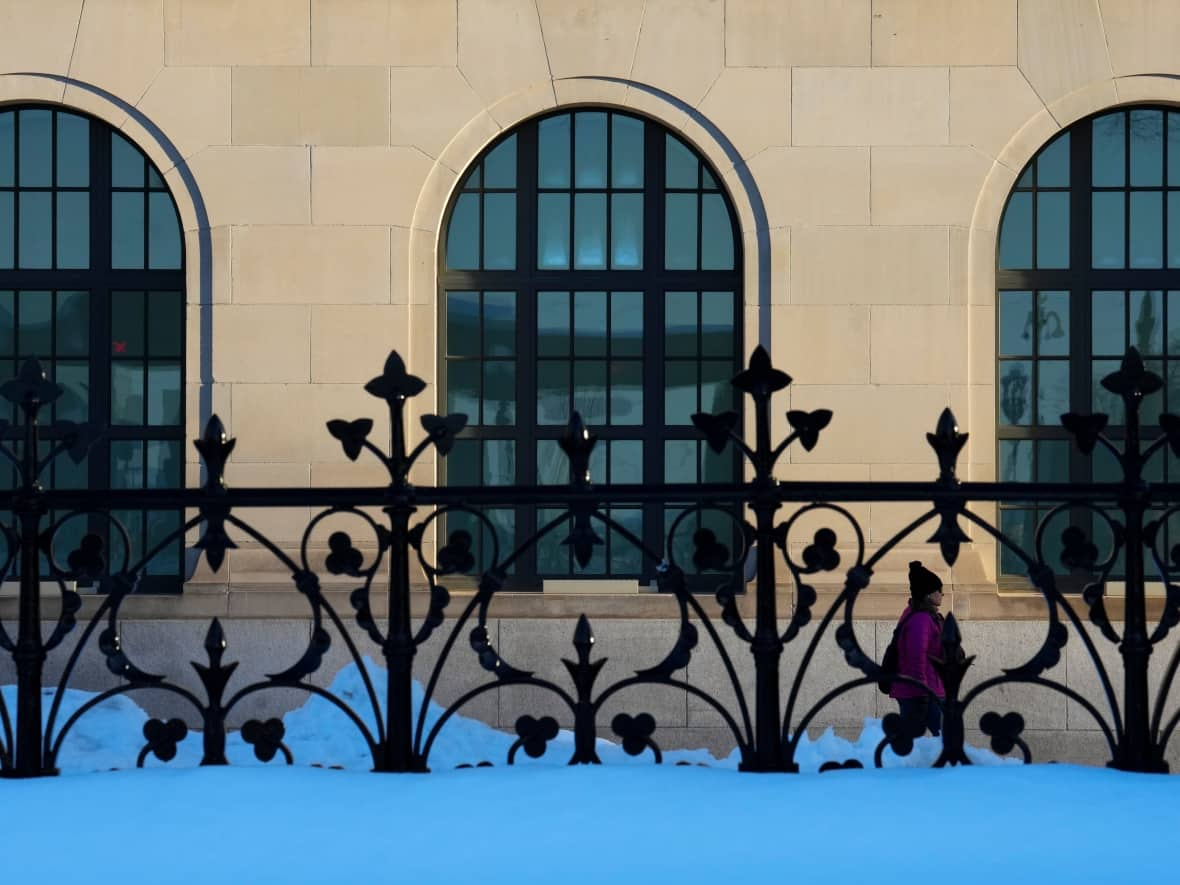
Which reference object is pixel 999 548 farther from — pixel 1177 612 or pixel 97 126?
pixel 97 126

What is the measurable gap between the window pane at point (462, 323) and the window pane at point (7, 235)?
12.5 feet

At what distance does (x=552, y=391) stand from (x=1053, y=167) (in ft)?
15.6

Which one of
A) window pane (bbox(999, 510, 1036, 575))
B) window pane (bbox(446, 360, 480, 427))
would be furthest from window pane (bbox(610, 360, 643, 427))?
window pane (bbox(999, 510, 1036, 575))

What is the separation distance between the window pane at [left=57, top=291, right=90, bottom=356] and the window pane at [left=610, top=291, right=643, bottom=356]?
15.0 feet

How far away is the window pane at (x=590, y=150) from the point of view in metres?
11.3

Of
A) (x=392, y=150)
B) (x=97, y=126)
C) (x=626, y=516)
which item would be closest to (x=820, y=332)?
(x=626, y=516)

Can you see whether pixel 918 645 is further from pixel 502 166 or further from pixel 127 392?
pixel 127 392

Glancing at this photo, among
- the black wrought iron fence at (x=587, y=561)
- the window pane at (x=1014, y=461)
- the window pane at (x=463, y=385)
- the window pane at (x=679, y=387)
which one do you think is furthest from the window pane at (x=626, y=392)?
the black wrought iron fence at (x=587, y=561)

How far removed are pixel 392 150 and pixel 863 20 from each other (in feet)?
13.4

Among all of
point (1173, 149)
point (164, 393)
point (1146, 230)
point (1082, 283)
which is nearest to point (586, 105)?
point (164, 393)

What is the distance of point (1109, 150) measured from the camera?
11305 mm

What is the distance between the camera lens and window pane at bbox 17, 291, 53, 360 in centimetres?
1135

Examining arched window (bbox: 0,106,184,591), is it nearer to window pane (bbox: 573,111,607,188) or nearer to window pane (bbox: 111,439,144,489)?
window pane (bbox: 111,439,144,489)

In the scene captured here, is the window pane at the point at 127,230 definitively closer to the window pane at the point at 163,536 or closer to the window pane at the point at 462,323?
the window pane at the point at 163,536
